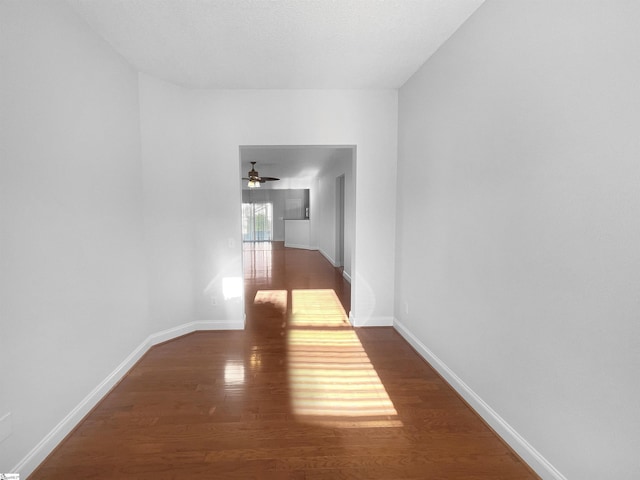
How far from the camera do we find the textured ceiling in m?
2.14

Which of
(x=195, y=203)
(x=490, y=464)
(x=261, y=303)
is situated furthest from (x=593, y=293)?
(x=261, y=303)

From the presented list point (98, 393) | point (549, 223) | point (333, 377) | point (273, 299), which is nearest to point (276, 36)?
point (549, 223)

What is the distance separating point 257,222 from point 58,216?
13.1 metres

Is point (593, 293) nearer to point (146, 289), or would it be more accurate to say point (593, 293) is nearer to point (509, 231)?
point (509, 231)

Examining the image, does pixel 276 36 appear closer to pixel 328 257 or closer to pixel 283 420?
pixel 283 420

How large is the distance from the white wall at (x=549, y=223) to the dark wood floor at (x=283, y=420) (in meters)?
0.40

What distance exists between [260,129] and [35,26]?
2.04 metres

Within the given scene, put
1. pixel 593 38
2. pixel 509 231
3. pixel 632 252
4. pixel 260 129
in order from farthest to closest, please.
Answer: pixel 260 129 < pixel 509 231 < pixel 593 38 < pixel 632 252

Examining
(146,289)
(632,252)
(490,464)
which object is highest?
(632,252)

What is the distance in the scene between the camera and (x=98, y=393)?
2.35 m

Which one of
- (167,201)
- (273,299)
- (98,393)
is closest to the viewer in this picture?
(98,393)

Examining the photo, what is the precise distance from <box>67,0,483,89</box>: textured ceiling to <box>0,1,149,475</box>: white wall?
0.32 metres

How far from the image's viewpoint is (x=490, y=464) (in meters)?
1.75

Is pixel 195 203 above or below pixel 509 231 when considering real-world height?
above
